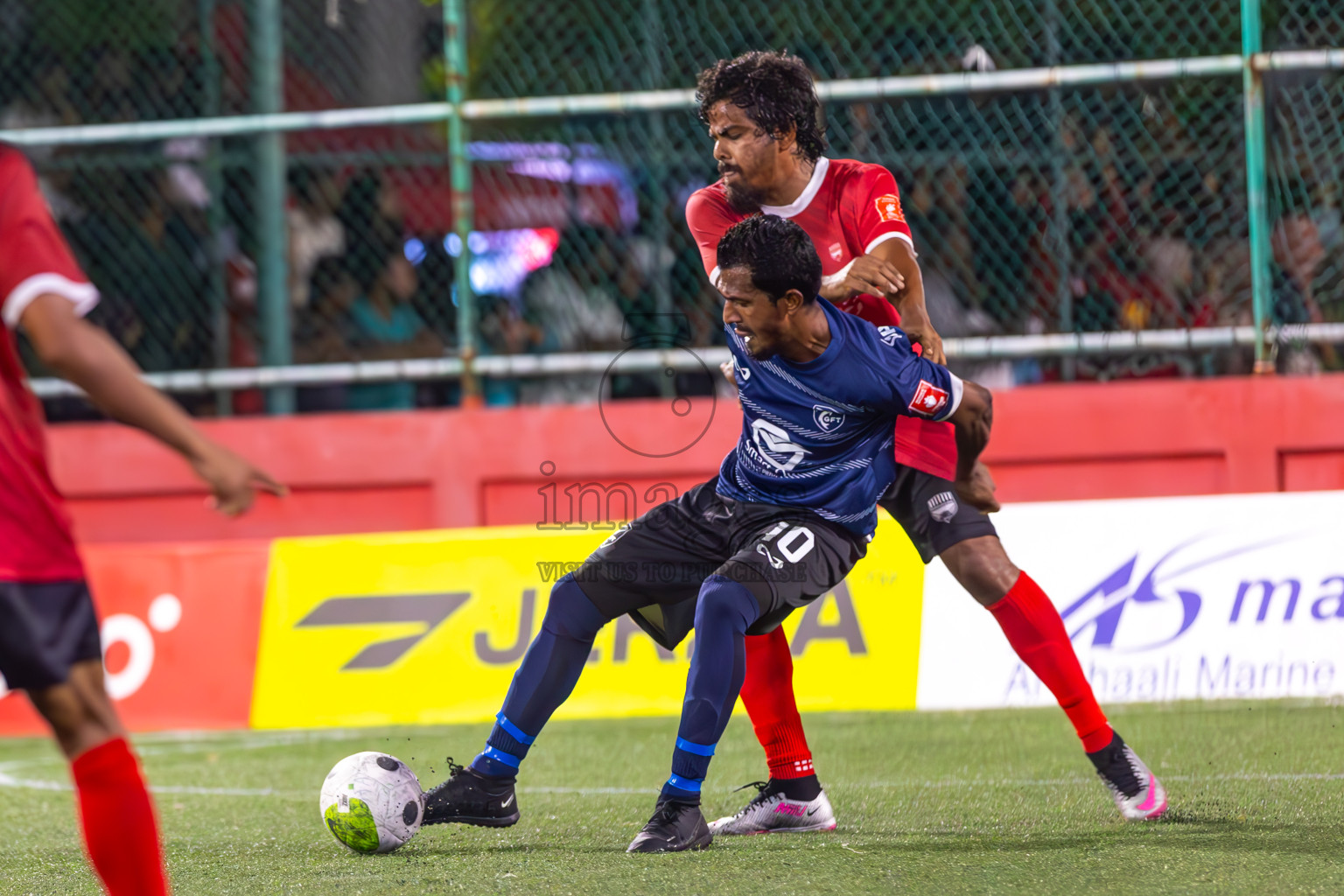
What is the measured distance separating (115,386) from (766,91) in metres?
2.21

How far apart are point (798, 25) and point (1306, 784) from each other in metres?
4.53

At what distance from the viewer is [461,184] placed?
782 centimetres

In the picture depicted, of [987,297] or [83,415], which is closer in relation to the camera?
[987,297]

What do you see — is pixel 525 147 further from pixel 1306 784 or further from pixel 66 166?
pixel 1306 784

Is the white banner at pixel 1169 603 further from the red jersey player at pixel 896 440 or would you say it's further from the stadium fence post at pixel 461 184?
the stadium fence post at pixel 461 184

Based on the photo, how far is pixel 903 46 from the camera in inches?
303

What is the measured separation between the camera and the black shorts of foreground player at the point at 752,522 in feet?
12.3

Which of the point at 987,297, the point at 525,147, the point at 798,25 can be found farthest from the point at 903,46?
the point at 525,147

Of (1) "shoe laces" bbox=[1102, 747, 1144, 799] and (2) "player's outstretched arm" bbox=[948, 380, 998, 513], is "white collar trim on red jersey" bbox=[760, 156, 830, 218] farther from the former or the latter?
(1) "shoe laces" bbox=[1102, 747, 1144, 799]

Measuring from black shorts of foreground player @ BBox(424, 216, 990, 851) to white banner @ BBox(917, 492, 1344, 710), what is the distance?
8.80 feet

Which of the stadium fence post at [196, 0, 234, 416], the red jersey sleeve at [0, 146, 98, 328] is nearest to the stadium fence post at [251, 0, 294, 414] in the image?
the stadium fence post at [196, 0, 234, 416]

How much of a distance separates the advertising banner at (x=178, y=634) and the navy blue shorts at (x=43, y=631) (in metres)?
4.70

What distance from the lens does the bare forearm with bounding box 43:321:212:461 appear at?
240cm

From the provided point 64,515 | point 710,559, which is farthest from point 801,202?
point 64,515
